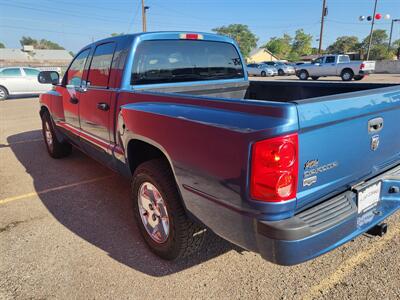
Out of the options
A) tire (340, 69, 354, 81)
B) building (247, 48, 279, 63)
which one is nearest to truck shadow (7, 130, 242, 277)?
tire (340, 69, 354, 81)

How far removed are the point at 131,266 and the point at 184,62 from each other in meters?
2.17

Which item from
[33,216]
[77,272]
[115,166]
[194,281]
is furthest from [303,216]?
[33,216]

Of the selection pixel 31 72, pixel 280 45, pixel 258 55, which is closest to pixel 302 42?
pixel 280 45

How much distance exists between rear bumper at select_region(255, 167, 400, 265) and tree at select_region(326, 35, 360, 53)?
107 meters

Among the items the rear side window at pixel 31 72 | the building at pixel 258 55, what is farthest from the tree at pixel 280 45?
the rear side window at pixel 31 72

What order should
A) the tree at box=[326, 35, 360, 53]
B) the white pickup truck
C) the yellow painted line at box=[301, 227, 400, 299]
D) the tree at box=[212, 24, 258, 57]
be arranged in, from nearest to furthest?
1. the yellow painted line at box=[301, 227, 400, 299]
2. the white pickup truck
3. the tree at box=[326, 35, 360, 53]
4. the tree at box=[212, 24, 258, 57]

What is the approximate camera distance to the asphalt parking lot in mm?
2326

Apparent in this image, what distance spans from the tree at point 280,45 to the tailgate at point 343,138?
352 ft

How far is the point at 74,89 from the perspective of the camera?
4027 mm

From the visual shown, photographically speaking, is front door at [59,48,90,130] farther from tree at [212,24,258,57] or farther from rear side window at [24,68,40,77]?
tree at [212,24,258,57]

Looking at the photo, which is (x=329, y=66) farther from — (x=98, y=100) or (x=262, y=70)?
(x=98, y=100)

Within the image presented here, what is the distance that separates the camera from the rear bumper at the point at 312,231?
1.68 meters

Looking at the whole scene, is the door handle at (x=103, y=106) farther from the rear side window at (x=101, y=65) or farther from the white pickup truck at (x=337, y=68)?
the white pickup truck at (x=337, y=68)

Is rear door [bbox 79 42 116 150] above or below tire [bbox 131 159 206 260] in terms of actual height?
above
